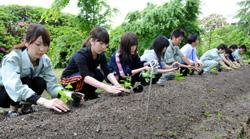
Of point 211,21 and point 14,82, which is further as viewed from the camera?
point 211,21

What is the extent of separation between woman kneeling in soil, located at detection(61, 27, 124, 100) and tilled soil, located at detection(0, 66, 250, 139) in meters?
0.24

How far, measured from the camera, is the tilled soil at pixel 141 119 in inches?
117

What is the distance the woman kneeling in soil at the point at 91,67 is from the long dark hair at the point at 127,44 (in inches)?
30.0

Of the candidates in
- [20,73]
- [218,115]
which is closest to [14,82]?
[20,73]

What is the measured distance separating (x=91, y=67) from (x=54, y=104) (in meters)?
1.53

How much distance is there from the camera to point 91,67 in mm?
4754

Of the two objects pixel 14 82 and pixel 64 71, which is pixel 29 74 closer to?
pixel 14 82

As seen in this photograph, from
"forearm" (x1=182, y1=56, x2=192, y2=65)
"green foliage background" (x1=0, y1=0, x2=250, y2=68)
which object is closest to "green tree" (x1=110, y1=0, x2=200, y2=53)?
"green foliage background" (x1=0, y1=0, x2=250, y2=68)

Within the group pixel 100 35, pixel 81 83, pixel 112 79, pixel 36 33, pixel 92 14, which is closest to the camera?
pixel 36 33

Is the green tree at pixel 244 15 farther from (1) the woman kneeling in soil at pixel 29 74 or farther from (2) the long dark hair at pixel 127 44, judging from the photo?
(1) the woman kneeling in soil at pixel 29 74

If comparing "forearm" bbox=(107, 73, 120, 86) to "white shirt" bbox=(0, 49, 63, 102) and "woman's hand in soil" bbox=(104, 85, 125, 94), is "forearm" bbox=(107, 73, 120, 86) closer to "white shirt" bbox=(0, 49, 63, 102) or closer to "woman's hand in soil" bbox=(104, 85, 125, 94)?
"woman's hand in soil" bbox=(104, 85, 125, 94)

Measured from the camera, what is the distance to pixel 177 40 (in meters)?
7.35

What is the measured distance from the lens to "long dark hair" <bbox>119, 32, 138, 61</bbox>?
5602 millimetres

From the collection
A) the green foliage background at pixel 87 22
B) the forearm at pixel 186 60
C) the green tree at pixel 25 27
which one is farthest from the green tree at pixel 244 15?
the forearm at pixel 186 60
